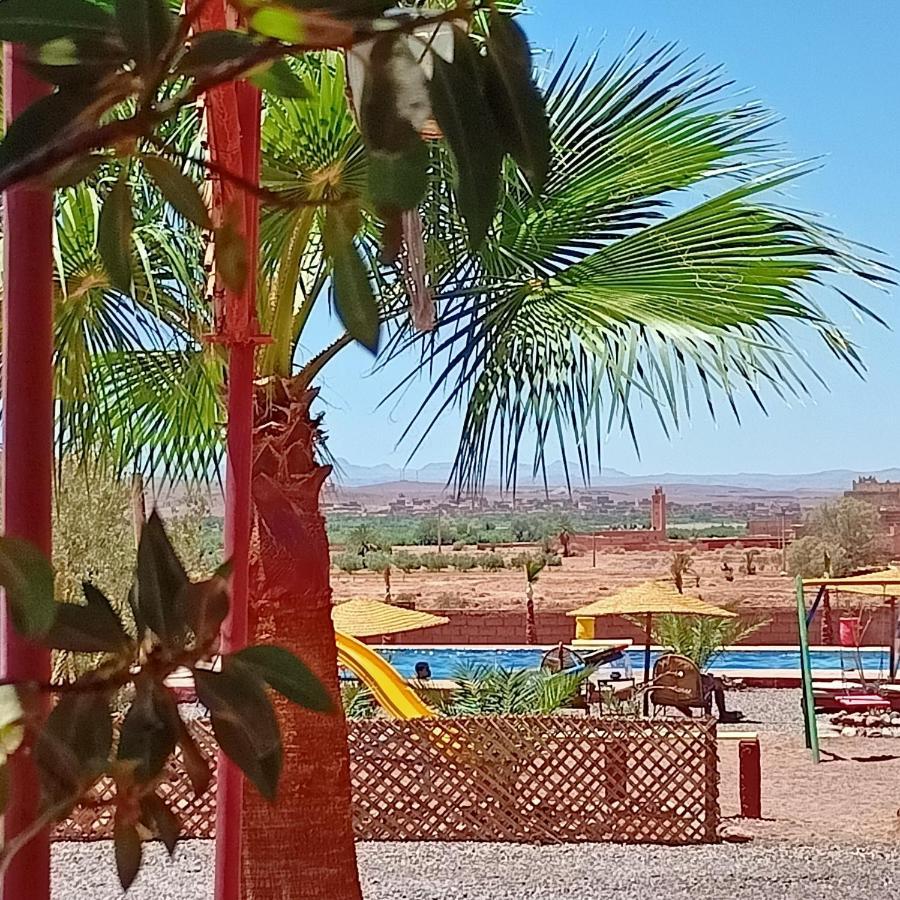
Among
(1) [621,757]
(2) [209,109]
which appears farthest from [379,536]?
(2) [209,109]

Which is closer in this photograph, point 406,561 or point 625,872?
point 625,872

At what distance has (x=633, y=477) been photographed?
18.7 feet

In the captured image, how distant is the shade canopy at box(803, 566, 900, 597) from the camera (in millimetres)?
6587

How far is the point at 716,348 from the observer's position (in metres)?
1.86

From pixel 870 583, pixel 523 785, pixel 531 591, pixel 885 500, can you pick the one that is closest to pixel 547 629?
pixel 531 591

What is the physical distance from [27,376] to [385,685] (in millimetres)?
4229

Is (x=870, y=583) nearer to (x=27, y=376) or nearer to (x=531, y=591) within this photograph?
(x=531, y=591)

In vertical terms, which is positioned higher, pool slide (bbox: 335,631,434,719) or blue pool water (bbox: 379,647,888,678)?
pool slide (bbox: 335,631,434,719)

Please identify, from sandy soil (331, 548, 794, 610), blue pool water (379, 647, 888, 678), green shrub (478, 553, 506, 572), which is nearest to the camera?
blue pool water (379, 647, 888, 678)

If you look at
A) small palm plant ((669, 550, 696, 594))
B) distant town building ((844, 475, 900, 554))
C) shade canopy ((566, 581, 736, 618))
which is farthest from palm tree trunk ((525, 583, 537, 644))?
distant town building ((844, 475, 900, 554))

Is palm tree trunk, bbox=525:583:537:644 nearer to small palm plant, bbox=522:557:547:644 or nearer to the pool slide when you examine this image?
small palm plant, bbox=522:557:547:644

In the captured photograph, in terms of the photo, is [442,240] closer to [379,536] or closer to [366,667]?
[366,667]

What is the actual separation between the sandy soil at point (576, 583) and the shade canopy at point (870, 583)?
3646mm

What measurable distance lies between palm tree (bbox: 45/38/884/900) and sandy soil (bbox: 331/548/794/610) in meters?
9.48
